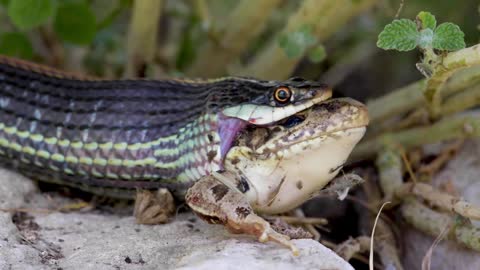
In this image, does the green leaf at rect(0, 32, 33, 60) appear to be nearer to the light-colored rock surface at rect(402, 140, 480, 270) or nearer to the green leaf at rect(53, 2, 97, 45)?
the green leaf at rect(53, 2, 97, 45)

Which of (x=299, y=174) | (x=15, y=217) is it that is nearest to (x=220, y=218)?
(x=299, y=174)

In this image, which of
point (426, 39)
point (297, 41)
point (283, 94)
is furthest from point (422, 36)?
point (297, 41)

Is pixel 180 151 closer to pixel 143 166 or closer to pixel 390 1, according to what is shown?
pixel 143 166

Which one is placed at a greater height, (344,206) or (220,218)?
(220,218)

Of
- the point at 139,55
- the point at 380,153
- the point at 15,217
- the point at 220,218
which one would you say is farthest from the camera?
the point at 139,55

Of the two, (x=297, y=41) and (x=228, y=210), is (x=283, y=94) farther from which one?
(x=297, y=41)

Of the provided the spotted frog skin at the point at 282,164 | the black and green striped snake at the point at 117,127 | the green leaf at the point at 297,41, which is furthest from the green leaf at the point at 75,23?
the spotted frog skin at the point at 282,164

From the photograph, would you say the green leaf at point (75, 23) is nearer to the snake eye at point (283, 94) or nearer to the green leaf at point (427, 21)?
the snake eye at point (283, 94)
